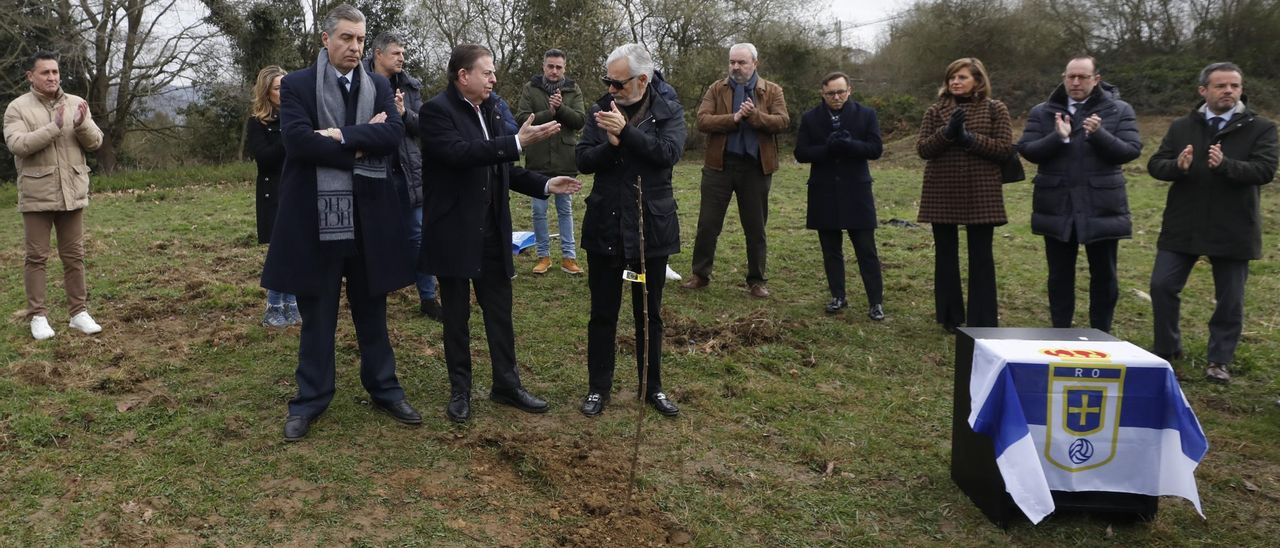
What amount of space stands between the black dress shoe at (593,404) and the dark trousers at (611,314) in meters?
0.03

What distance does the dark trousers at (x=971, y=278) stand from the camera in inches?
254

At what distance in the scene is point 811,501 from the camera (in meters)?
4.03

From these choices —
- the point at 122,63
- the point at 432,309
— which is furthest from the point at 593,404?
the point at 122,63

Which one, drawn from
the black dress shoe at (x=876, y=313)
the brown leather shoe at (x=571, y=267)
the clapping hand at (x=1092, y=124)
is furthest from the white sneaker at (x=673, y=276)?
the clapping hand at (x=1092, y=124)

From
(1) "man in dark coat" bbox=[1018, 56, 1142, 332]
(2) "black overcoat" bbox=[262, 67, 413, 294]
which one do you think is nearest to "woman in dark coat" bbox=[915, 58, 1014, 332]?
(1) "man in dark coat" bbox=[1018, 56, 1142, 332]

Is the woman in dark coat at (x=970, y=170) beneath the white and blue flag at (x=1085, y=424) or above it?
above

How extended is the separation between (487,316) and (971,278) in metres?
3.65

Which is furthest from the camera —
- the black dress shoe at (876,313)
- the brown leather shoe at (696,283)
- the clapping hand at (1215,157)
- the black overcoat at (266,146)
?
the brown leather shoe at (696,283)

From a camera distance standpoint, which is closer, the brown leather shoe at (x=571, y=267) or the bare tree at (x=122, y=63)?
the brown leather shoe at (x=571, y=267)

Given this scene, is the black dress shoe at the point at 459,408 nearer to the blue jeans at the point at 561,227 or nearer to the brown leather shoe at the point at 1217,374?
the blue jeans at the point at 561,227

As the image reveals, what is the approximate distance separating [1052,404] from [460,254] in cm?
289

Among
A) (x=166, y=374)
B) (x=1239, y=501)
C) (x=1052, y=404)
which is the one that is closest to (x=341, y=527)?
(x=166, y=374)

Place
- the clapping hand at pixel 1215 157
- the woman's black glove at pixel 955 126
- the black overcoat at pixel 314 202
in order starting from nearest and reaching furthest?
the black overcoat at pixel 314 202, the clapping hand at pixel 1215 157, the woman's black glove at pixel 955 126

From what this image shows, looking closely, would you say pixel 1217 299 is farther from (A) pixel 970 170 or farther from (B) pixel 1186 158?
(A) pixel 970 170
